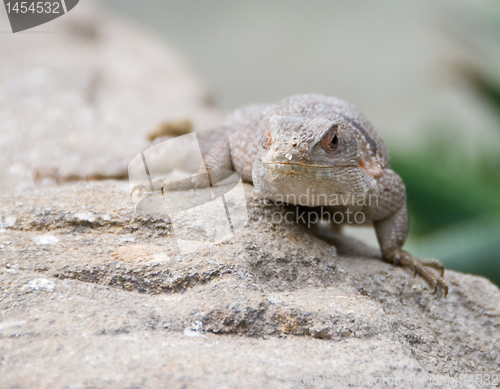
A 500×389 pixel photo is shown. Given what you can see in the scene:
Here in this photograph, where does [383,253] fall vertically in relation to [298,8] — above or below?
below

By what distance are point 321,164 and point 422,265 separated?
123 cm

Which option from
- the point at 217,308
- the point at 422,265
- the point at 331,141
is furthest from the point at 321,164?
the point at 422,265

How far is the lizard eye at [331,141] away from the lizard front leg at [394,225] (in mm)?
672

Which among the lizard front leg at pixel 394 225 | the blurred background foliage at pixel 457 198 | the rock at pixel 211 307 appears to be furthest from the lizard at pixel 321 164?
the blurred background foliage at pixel 457 198

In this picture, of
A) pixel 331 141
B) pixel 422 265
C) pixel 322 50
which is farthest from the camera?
pixel 322 50

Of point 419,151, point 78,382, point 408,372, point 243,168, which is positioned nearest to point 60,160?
point 243,168

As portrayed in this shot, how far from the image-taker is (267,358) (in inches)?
77.5

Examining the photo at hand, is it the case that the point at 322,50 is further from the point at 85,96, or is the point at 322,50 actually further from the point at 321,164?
the point at 321,164

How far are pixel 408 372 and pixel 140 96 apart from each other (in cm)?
690

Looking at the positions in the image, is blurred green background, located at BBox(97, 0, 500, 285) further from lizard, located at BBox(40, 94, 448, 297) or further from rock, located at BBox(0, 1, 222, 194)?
lizard, located at BBox(40, 94, 448, 297)

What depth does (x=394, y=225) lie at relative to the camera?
11.1 feet

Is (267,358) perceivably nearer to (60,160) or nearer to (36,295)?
(36,295)

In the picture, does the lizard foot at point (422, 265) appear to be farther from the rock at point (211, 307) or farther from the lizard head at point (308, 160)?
A: the lizard head at point (308, 160)

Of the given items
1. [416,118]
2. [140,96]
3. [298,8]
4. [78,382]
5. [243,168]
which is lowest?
[416,118]
